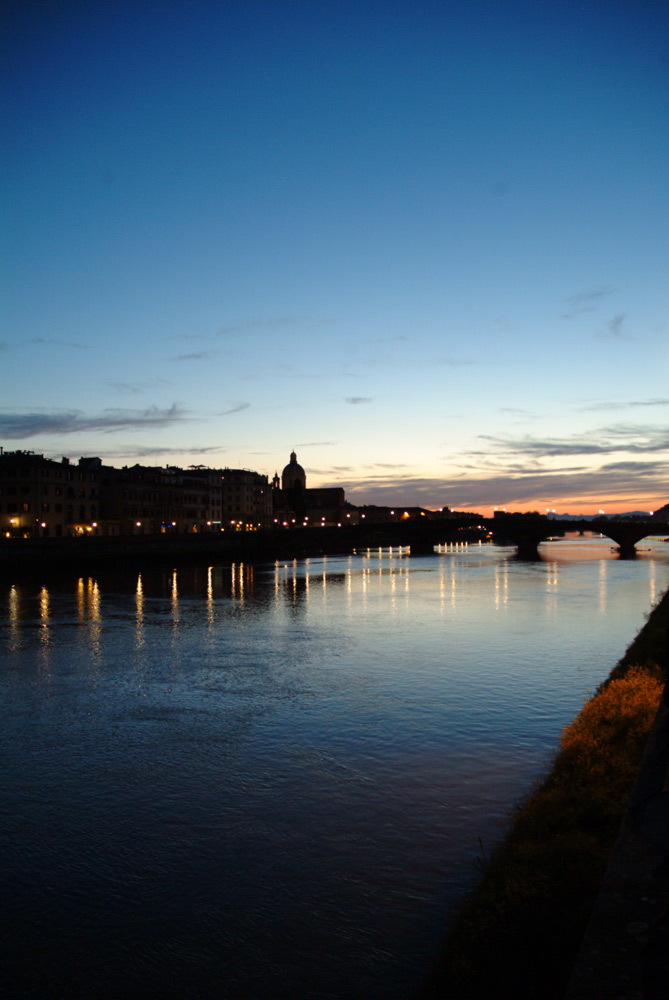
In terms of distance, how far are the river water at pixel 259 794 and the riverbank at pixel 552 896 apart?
3.70 feet

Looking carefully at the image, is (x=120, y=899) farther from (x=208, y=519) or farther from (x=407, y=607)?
(x=208, y=519)

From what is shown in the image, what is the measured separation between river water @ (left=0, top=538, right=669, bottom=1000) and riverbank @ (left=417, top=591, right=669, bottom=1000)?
113 cm

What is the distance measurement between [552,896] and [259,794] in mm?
7388

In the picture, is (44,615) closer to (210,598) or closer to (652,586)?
(210,598)

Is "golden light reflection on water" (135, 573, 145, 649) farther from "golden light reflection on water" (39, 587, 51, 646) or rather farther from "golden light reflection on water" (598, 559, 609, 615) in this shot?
"golden light reflection on water" (598, 559, 609, 615)

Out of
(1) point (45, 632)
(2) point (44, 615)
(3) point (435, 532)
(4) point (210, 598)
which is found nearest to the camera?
(1) point (45, 632)

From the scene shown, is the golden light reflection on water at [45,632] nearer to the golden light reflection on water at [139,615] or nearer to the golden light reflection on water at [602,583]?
the golden light reflection on water at [139,615]

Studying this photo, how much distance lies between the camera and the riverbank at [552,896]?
6.82 metres

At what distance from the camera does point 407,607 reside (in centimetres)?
4753

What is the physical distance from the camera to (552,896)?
8062mm

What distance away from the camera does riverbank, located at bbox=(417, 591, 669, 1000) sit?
22.4 feet

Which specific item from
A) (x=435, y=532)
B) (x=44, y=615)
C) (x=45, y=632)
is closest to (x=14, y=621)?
(x=44, y=615)

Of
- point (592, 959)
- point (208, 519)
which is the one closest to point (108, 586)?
point (592, 959)

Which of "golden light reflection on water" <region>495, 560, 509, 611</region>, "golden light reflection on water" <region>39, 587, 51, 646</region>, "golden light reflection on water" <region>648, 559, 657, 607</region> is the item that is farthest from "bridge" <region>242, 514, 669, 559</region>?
"golden light reflection on water" <region>39, 587, 51, 646</region>
